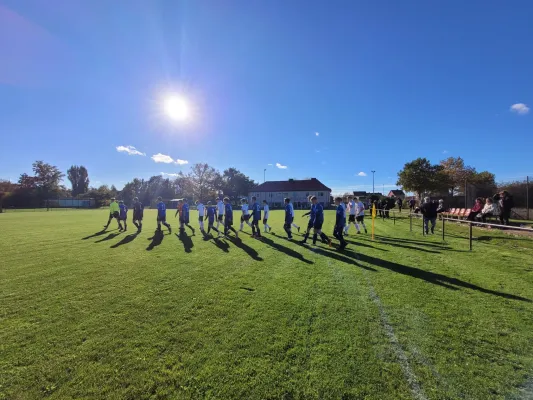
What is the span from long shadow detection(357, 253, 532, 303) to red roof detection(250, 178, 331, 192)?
68.6 m

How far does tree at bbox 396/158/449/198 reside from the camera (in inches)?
1414

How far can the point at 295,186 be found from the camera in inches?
3039

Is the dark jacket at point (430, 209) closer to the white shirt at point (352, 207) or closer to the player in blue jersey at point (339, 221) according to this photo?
the white shirt at point (352, 207)

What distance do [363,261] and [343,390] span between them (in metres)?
5.29

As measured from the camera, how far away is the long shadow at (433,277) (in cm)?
488

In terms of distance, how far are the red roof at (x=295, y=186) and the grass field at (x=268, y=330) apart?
69.0 meters

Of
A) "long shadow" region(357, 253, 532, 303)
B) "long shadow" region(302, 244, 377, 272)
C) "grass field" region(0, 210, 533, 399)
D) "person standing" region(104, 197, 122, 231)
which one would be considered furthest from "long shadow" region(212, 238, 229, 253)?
"person standing" region(104, 197, 122, 231)

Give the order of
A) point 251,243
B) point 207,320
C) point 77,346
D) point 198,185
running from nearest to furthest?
point 77,346
point 207,320
point 251,243
point 198,185

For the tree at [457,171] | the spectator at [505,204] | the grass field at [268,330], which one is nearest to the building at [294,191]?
the tree at [457,171]

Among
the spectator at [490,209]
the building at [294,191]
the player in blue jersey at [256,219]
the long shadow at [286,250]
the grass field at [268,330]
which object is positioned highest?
the building at [294,191]

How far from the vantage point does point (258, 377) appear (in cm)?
262

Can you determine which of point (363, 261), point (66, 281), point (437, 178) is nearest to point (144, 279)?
point (66, 281)

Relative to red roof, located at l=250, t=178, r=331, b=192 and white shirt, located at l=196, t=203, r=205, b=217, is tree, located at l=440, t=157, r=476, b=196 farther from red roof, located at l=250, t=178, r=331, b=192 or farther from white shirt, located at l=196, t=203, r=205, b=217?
white shirt, located at l=196, t=203, r=205, b=217

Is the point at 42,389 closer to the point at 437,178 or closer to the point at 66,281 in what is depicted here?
the point at 66,281
